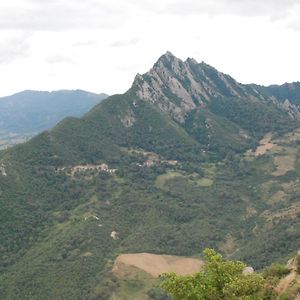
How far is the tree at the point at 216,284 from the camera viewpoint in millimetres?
66438

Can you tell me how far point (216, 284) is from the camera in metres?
71.4

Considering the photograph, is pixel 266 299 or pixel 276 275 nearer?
pixel 266 299

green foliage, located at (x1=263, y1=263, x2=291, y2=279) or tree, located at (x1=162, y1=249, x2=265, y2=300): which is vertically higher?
tree, located at (x1=162, y1=249, x2=265, y2=300)

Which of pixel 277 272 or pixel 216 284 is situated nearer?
pixel 216 284

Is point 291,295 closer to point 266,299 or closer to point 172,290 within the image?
point 266,299

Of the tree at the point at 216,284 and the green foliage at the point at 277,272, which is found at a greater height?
the tree at the point at 216,284

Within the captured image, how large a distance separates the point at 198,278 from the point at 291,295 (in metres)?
13.7

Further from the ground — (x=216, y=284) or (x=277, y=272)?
(x=216, y=284)

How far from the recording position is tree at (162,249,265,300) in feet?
218

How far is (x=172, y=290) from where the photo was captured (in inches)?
2778

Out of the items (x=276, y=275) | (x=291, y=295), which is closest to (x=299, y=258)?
(x=276, y=275)

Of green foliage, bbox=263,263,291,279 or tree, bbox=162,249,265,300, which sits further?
green foliage, bbox=263,263,291,279

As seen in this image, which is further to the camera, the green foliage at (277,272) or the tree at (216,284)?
the green foliage at (277,272)

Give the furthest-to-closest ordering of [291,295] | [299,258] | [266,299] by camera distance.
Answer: [299,258], [266,299], [291,295]
